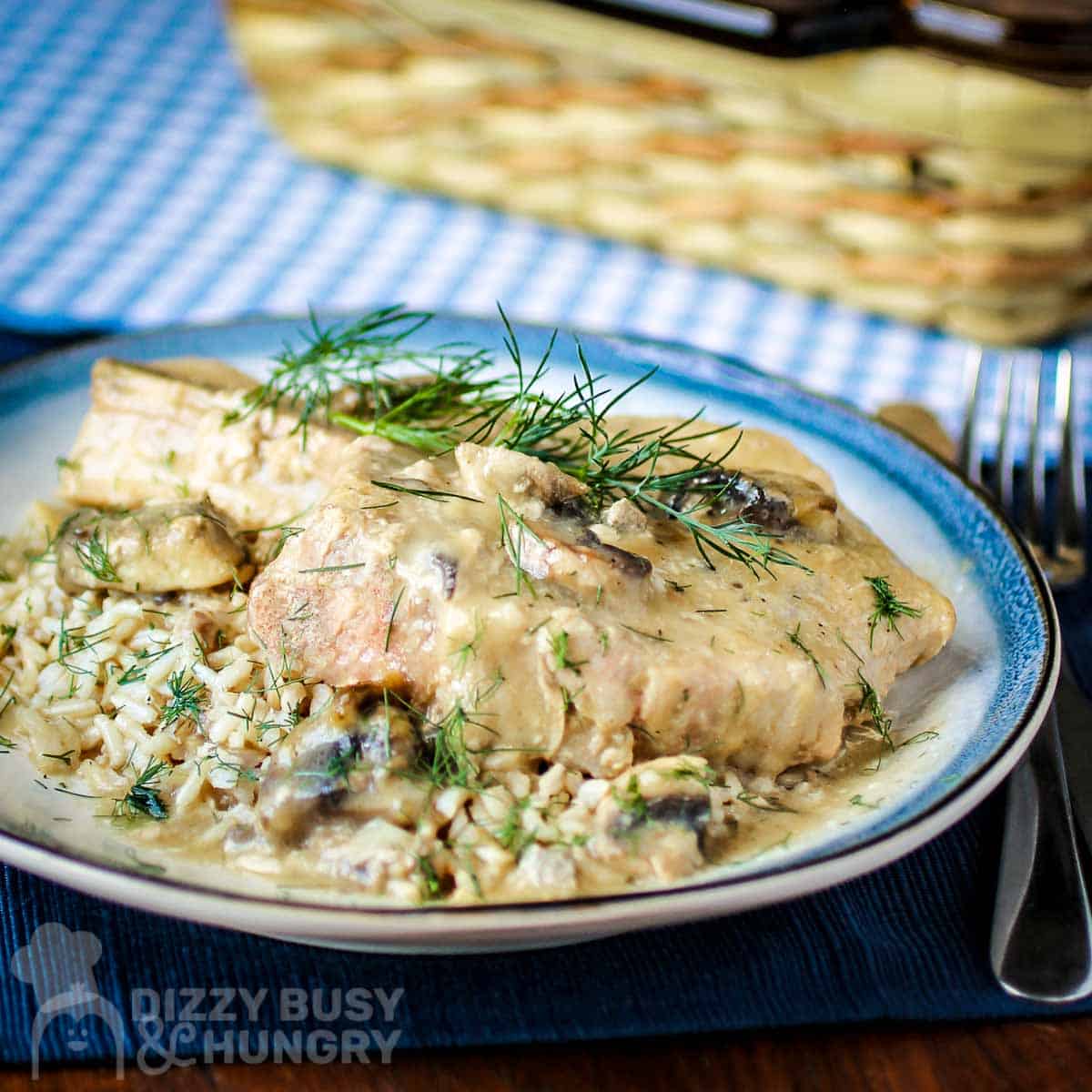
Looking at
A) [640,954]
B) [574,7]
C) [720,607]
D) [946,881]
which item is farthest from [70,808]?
[574,7]

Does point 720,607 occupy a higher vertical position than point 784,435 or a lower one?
higher

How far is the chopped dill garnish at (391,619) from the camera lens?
8.48 ft

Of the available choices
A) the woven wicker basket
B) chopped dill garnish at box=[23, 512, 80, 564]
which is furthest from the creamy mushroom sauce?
the woven wicker basket

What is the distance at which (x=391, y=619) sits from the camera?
2.59 m

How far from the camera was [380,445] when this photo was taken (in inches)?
118

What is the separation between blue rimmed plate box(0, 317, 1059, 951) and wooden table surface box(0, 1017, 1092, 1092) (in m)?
0.21

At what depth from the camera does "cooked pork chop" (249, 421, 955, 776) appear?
101 inches

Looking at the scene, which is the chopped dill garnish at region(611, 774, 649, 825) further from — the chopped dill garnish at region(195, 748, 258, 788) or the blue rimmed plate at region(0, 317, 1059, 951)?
the chopped dill garnish at region(195, 748, 258, 788)

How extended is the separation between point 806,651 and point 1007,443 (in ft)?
5.51

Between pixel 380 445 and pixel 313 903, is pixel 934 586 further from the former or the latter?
pixel 313 903

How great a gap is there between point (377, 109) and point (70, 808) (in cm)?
376

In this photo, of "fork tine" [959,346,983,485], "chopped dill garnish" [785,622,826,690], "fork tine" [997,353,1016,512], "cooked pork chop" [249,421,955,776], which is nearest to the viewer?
"cooked pork chop" [249,421,955,776]

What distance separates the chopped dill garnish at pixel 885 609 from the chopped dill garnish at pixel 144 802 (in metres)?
1.38

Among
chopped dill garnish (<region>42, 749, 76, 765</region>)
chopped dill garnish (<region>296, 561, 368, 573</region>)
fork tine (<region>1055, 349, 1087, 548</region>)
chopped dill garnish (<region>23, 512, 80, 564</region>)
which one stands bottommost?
fork tine (<region>1055, 349, 1087, 548</region>)
